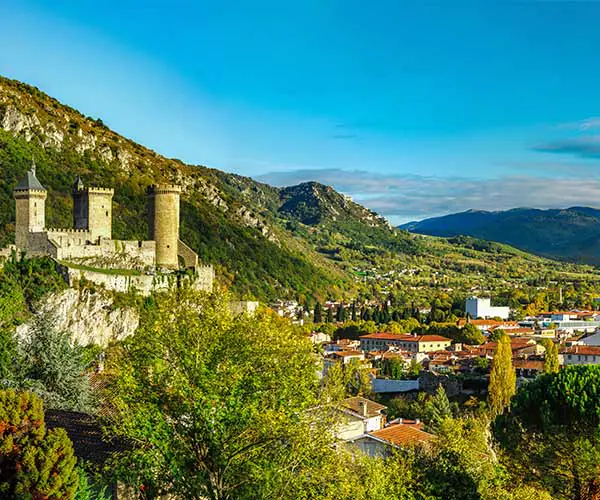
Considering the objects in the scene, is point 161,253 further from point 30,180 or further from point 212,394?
point 212,394

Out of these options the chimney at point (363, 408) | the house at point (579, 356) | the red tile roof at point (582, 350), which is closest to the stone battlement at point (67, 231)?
the chimney at point (363, 408)

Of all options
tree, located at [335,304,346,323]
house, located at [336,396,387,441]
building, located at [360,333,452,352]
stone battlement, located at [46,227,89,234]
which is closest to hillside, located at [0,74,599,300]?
tree, located at [335,304,346,323]

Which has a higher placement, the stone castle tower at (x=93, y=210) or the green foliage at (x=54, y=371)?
the stone castle tower at (x=93, y=210)

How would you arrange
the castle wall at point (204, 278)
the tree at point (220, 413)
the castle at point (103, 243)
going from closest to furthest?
the tree at point (220, 413) < the castle at point (103, 243) < the castle wall at point (204, 278)

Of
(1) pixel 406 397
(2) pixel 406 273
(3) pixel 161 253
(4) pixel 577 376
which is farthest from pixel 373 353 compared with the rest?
(2) pixel 406 273

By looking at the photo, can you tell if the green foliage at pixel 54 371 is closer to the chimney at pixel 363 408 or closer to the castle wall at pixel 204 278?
the chimney at pixel 363 408

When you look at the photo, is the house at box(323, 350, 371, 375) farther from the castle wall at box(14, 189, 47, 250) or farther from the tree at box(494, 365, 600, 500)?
the tree at box(494, 365, 600, 500)
